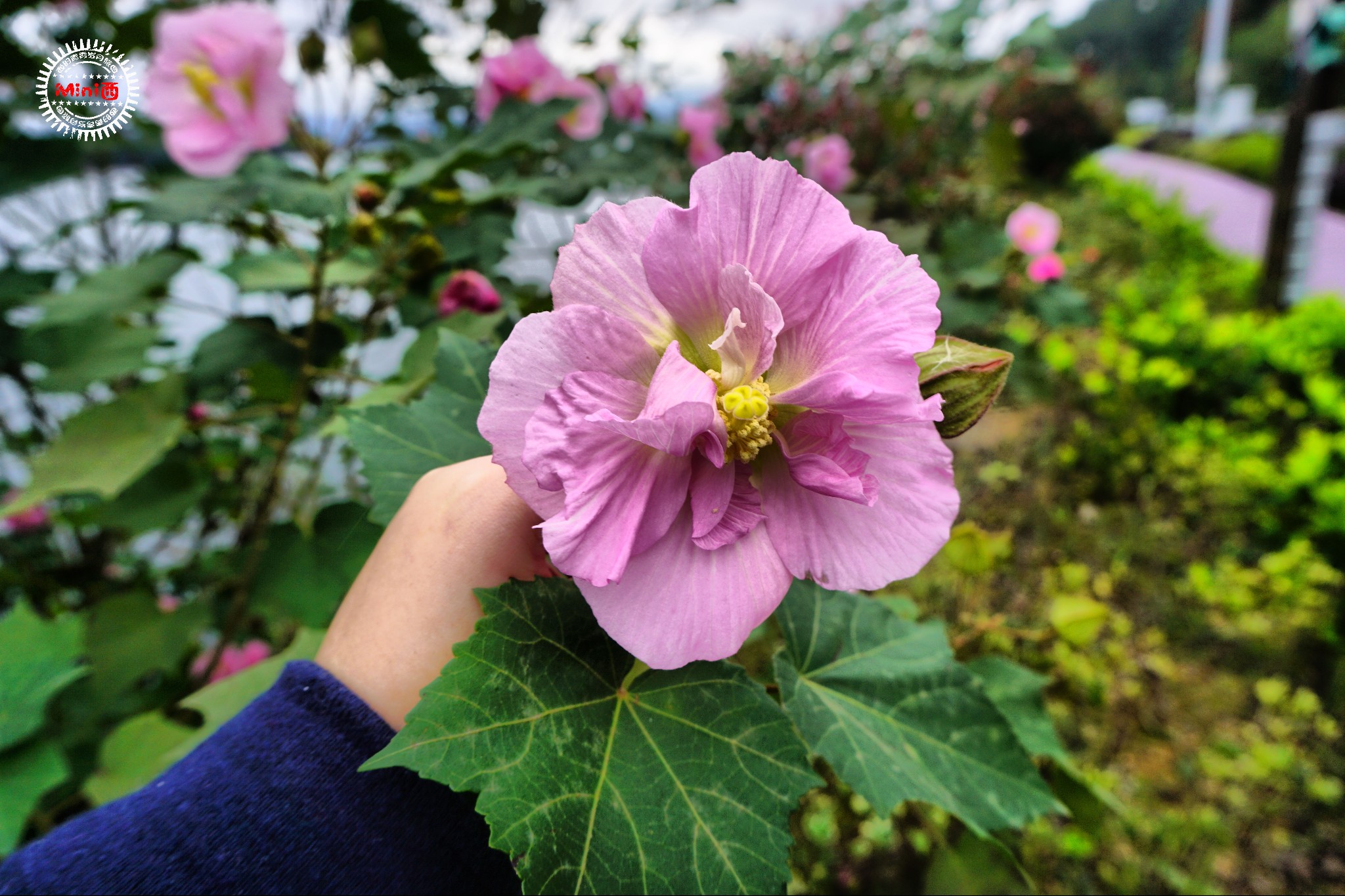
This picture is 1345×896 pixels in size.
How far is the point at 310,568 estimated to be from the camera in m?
0.95

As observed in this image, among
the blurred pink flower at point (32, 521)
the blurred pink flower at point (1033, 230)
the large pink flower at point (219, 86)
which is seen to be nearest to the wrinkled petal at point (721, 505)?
the large pink flower at point (219, 86)

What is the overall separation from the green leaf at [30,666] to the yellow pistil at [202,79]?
71 centimetres

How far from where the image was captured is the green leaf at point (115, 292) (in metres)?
1.03

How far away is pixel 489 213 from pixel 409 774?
78cm

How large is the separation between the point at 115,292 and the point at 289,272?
37 cm

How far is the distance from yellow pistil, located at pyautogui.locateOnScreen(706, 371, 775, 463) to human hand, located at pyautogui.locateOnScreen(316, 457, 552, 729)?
131 mm

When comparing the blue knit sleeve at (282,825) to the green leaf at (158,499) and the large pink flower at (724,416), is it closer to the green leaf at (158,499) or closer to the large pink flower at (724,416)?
the large pink flower at (724,416)

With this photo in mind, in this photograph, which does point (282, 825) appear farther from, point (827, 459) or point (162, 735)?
point (162, 735)

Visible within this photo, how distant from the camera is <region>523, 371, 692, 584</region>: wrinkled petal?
338 millimetres

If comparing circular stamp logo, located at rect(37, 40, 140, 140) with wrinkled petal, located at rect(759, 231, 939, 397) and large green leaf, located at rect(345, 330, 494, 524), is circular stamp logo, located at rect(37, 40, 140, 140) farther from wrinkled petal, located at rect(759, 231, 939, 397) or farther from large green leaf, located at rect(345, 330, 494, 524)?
wrinkled petal, located at rect(759, 231, 939, 397)

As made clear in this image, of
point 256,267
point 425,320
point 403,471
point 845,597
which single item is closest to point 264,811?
point 403,471

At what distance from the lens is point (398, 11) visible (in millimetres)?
1233

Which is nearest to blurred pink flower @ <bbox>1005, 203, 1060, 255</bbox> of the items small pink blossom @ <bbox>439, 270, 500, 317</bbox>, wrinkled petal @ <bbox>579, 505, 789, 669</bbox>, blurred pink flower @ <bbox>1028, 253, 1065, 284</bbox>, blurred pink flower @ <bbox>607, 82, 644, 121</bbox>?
blurred pink flower @ <bbox>1028, 253, 1065, 284</bbox>

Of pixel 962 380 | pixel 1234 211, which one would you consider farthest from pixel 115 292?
pixel 1234 211
